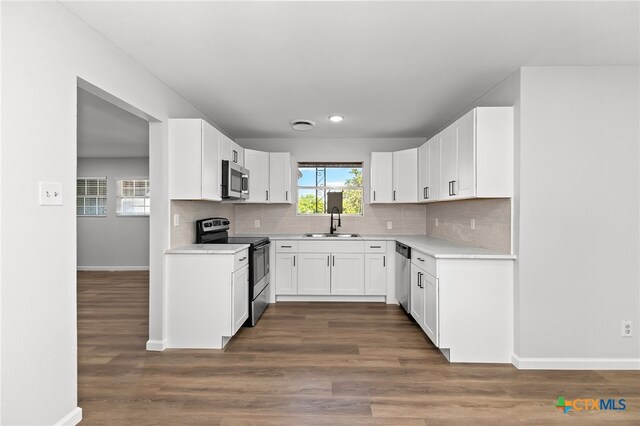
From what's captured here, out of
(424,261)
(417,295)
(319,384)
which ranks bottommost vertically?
(319,384)

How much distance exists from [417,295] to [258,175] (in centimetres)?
270

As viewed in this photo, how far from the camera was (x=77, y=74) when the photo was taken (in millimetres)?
2014

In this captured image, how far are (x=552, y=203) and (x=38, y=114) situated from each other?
3424 millimetres

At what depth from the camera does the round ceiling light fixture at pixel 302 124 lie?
4.24 m

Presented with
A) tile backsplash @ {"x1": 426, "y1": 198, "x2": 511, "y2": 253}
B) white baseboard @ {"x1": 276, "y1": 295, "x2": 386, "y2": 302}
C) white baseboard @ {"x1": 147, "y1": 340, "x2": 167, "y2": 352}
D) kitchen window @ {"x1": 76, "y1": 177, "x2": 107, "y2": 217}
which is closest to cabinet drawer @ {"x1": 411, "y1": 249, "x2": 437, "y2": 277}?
tile backsplash @ {"x1": 426, "y1": 198, "x2": 511, "y2": 253}

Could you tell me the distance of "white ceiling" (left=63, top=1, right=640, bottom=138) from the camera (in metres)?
1.92

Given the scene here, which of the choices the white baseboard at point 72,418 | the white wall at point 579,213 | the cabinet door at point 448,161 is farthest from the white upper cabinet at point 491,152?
the white baseboard at point 72,418

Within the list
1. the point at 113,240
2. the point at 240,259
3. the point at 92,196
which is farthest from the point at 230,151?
the point at 92,196

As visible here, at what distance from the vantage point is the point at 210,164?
3354mm

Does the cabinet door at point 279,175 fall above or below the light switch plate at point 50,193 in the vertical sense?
above

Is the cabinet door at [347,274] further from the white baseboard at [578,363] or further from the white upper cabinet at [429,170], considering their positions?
the white baseboard at [578,363]

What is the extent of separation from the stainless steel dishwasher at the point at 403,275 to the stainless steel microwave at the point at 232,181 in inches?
82.0

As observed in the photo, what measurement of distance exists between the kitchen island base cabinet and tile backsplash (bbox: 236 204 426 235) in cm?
215

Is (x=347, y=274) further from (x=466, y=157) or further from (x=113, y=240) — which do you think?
(x=113, y=240)
